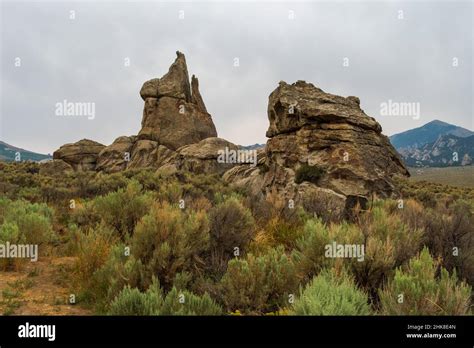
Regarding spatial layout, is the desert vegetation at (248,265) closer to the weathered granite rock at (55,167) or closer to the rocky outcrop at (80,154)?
the weathered granite rock at (55,167)

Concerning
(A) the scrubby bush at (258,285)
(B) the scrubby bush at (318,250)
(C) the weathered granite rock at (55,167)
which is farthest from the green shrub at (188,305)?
(C) the weathered granite rock at (55,167)

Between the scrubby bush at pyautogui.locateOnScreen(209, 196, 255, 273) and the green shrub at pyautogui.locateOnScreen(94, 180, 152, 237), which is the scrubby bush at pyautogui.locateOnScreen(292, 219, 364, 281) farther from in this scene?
the green shrub at pyautogui.locateOnScreen(94, 180, 152, 237)

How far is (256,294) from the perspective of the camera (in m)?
4.58

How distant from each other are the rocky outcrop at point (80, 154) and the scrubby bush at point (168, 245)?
1849 inches

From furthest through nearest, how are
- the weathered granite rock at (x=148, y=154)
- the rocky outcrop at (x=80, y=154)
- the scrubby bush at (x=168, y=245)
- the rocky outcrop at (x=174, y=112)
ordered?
1. the rocky outcrop at (x=80, y=154)
2. the rocky outcrop at (x=174, y=112)
3. the weathered granite rock at (x=148, y=154)
4. the scrubby bush at (x=168, y=245)

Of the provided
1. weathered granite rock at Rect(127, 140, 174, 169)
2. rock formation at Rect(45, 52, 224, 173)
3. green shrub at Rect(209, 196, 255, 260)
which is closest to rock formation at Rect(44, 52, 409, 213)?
green shrub at Rect(209, 196, 255, 260)

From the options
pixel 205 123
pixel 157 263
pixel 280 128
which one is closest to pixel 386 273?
pixel 157 263

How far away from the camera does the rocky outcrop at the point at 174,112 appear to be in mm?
49719

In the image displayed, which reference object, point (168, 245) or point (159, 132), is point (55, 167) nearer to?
point (159, 132)

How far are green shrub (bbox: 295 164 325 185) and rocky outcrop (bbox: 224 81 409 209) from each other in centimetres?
17

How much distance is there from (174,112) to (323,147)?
36930 mm

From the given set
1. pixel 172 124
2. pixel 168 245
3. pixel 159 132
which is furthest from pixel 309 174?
pixel 172 124
